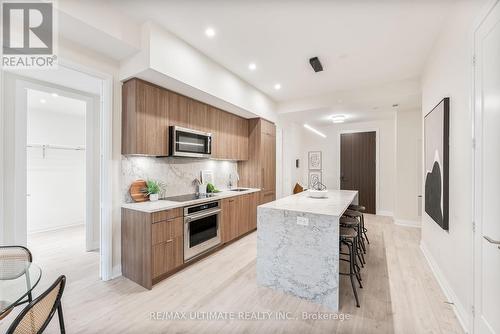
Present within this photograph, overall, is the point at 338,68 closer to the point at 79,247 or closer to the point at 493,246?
the point at 493,246

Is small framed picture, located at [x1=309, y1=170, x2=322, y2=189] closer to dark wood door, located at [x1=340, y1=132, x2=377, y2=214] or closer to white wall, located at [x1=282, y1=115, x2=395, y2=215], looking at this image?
white wall, located at [x1=282, y1=115, x2=395, y2=215]

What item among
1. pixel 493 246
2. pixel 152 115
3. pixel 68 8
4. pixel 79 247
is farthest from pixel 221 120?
pixel 493 246

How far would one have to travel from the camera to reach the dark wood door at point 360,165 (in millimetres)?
6176

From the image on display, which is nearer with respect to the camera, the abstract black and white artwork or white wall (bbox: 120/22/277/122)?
the abstract black and white artwork

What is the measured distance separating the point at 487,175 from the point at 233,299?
238cm

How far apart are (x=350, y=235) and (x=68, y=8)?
3520 mm

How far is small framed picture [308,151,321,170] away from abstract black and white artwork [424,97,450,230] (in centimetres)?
400

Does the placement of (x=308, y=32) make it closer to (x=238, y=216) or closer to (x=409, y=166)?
(x=238, y=216)

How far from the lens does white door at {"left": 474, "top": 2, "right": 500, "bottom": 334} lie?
1356 millimetres

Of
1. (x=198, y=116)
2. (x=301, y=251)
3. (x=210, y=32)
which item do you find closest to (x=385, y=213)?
(x=301, y=251)

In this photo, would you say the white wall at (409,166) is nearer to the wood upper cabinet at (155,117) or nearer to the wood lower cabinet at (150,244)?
the wood upper cabinet at (155,117)

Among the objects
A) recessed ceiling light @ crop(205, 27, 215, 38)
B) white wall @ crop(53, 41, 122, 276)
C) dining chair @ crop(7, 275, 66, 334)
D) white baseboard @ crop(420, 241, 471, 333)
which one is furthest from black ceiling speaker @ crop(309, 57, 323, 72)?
dining chair @ crop(7, 275, 66, 334)

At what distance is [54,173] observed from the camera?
186 inches

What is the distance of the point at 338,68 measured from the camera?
3521mm
